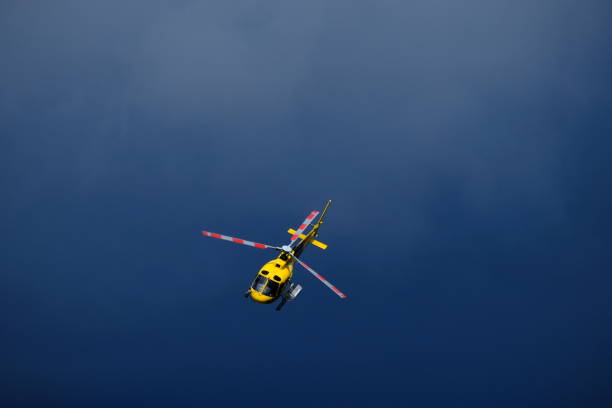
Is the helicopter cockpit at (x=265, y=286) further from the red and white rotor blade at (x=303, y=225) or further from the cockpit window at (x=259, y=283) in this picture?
the red and white rotor blade at (x=303, y=225)

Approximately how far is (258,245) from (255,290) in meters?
3.46

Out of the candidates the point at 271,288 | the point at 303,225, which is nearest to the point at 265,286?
the point at 271,288

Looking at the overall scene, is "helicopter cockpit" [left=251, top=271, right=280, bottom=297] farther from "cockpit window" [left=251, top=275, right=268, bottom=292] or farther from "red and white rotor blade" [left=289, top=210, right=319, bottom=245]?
"red and white rotor blade" [left=289, top=210, right=319, bottom=245]

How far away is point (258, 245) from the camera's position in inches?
1296

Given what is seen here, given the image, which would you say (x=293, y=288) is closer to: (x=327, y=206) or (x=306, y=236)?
(x=306, y=236)

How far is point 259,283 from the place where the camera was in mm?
34094

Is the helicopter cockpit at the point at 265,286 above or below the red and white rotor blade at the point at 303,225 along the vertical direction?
below

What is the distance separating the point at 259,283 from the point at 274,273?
1.25 metres

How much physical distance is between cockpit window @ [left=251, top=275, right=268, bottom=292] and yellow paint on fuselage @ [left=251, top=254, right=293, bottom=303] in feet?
0.53

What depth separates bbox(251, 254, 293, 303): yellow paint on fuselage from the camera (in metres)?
34.0

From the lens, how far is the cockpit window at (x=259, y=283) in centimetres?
3397

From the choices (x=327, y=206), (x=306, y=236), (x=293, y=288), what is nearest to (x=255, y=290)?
(x=293, y=288)

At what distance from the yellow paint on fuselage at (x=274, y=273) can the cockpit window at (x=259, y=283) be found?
163 mm

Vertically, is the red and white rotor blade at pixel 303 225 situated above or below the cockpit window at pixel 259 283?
above
